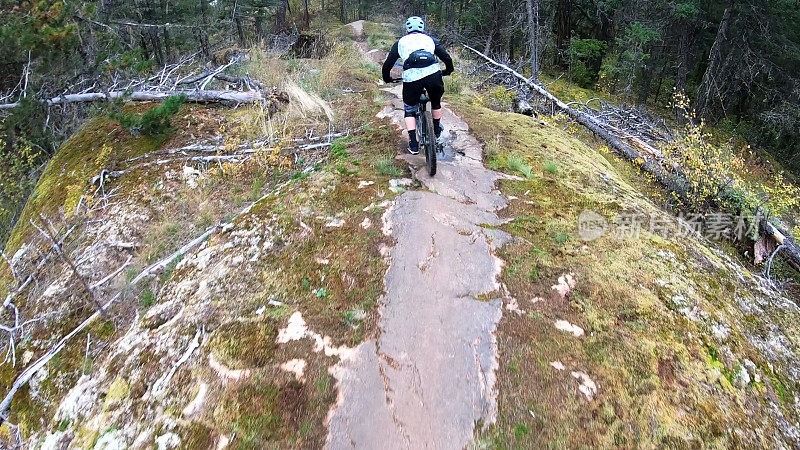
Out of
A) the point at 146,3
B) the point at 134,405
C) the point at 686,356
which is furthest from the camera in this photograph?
the point at 146,3

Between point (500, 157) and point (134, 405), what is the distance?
16.9ft

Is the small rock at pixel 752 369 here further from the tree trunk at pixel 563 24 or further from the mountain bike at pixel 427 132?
the tree trunk at pixel 563 24

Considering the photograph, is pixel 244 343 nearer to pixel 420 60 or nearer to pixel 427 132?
pixel 427 132

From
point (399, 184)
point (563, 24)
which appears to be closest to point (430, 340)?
point (399, 184)

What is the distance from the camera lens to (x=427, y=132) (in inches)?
199

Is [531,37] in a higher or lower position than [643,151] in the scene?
higher

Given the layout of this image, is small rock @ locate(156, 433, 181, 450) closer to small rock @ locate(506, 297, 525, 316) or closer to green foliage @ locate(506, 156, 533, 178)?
small rock @ locate(506, 297, 525, 316)

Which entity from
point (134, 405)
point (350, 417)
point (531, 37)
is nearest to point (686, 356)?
point (350, 417)

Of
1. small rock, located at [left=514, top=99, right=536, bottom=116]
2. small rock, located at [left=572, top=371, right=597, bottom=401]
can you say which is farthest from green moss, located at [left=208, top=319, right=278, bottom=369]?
small rock, located at [left=514, top=99, right=536, bottom=116]

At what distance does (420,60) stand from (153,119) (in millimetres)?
4477

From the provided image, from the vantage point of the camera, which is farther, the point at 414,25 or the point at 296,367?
the point at 414,25

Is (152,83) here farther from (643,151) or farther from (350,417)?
(643,151)

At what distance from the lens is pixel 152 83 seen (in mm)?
8734

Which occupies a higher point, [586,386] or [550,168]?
[586,386]
